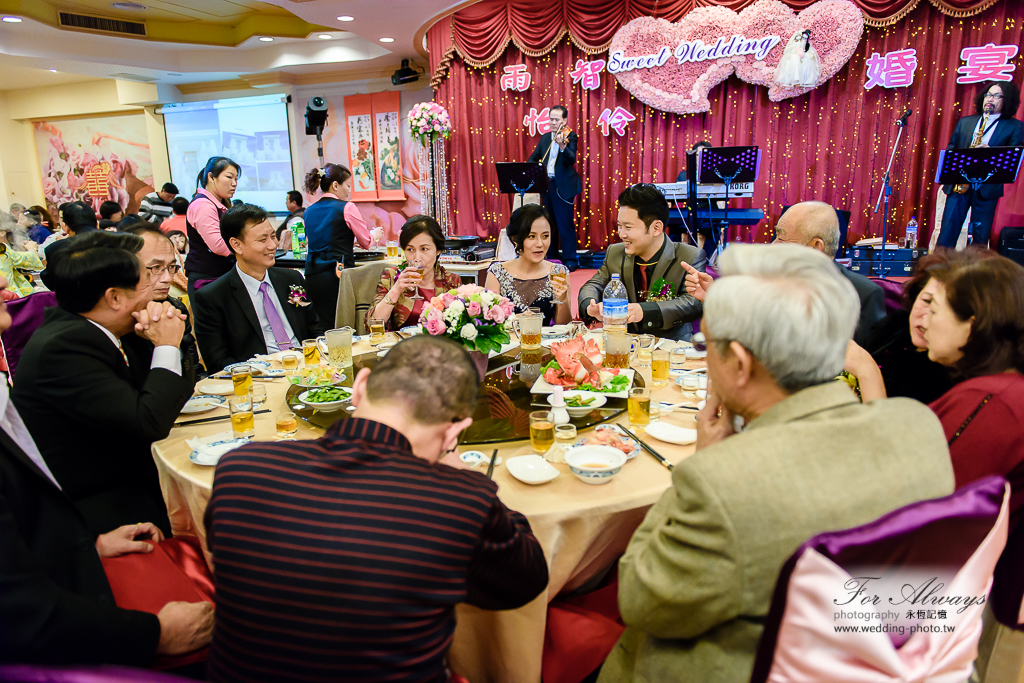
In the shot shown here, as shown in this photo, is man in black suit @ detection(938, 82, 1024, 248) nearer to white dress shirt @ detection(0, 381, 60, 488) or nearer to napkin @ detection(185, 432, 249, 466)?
napkin @ detection(185, 432, 249, 466)

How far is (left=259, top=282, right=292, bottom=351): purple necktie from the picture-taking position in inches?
114

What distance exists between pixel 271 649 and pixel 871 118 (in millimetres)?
7499

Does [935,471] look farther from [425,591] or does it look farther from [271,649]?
[271,649]

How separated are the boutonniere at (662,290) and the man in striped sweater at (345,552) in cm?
228

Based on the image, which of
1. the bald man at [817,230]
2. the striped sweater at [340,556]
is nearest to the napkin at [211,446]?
the striped sweater at [340,556]

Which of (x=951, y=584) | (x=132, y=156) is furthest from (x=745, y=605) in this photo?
(x=132, y=156)

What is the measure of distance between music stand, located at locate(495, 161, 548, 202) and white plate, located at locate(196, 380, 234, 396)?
4.60 meters

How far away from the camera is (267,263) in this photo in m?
2.87

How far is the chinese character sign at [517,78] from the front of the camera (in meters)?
7.54

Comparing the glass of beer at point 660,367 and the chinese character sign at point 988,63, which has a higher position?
the chinese character sign at point 988,63

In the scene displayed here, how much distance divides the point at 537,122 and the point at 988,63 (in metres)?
4.67

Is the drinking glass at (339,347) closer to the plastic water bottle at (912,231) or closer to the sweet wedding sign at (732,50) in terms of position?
the sweet wedding sign at (732,50)

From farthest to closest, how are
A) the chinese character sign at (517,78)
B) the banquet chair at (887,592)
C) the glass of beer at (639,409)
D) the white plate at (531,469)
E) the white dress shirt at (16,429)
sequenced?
1. the chinese character sign at (517,78)
2. the glass of beer at (639,409)
3. the white plate at (531,469)
4. the white dress shirt at (16,429)
5. the banquet chair at (887,592)

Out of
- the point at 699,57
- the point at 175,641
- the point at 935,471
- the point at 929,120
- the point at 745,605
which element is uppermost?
the point at 699,57
